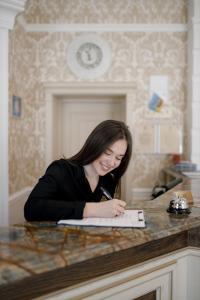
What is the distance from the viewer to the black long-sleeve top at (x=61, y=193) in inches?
50.1

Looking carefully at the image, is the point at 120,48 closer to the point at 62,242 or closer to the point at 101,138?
the point at 101,138

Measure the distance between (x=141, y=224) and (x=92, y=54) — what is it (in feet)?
13.9

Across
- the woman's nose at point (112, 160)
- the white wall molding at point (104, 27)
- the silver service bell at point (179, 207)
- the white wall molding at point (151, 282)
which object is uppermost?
the white wall molding at point (104, 27)

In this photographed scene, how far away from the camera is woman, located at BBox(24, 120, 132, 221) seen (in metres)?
1.29

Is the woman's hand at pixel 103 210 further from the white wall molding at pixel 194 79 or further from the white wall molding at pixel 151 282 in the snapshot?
the white wall molding at pixel 194 79

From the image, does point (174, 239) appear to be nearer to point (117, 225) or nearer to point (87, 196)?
point (117, 225)

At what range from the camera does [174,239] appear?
3.86 feet

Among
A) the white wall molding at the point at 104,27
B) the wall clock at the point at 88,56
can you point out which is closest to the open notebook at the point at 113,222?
the wall clock at the point at 88,56

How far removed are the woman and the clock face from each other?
11.7ft

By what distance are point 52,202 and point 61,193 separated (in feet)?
0.72

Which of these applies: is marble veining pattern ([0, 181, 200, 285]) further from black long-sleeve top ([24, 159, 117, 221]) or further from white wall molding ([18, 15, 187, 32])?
white wall molding ([18, 15, 187, 32])

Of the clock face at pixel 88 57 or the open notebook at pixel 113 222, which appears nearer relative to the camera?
the open notebook at pixel 113 222

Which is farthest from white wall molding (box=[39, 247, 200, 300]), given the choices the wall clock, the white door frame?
the wall clock

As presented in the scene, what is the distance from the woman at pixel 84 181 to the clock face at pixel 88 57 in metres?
3.56
